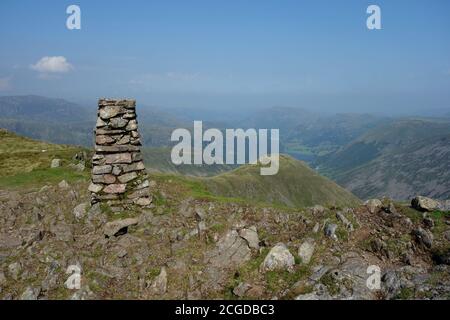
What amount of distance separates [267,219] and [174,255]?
551 cm

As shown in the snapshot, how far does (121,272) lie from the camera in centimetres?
1761

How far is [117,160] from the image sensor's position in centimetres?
2303

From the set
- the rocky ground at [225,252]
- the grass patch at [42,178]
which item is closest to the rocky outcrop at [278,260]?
the rocky ground at [225,252]

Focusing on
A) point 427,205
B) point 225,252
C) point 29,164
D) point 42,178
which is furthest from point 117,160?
point 29,164

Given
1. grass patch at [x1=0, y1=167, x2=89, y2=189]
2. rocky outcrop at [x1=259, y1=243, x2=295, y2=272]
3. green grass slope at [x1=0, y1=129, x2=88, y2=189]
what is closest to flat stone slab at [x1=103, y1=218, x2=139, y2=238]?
rocky outcrop at [x1=259, y1=243, x2=295, y2=272]

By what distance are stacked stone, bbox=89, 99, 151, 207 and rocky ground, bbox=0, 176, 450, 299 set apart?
3.36 ft

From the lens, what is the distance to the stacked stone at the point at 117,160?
2275 centimetres

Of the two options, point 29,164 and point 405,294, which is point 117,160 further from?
point 29,164

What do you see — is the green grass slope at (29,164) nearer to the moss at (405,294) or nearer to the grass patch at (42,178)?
the grass patch at (42,178)

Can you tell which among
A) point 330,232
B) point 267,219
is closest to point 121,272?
point 267,219

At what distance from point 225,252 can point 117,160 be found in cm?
893

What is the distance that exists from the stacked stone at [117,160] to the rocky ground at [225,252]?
102 centimetres
